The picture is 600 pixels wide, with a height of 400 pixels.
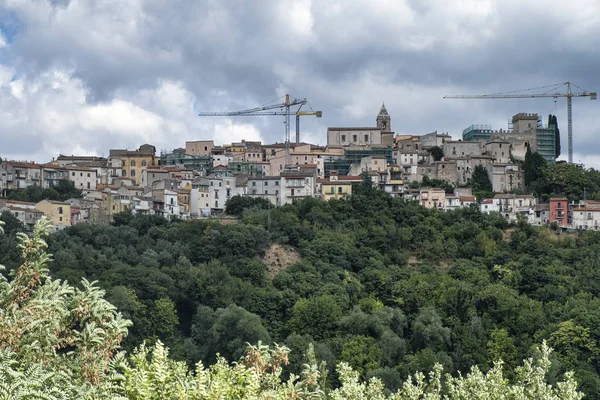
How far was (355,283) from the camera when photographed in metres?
56.8

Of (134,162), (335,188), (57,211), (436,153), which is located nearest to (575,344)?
(335,188)

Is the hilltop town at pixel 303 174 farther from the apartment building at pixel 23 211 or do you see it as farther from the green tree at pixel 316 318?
the green tree at pixel 316 318

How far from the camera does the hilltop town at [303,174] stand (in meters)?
68.5

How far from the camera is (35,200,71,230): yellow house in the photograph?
63553 mm

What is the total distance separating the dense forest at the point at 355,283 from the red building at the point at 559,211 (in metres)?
2.62

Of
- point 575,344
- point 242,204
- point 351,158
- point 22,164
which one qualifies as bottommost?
point 575,344

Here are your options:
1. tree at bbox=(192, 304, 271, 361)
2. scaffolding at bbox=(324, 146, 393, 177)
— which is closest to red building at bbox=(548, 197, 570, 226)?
scaffolding at bbox=(324, 146, 393, 177)

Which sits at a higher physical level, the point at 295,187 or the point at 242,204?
the point at 295,187

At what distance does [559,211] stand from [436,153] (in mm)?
15036

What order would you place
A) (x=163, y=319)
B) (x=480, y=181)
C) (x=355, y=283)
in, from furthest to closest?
(x=480, y=181)
(x=355, y=283)
(x=163, y=319)

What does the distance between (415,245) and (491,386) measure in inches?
1837

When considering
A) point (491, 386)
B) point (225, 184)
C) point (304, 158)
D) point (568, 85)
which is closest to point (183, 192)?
point (225, 184)

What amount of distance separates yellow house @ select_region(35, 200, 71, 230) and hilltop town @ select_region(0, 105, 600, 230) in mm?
65

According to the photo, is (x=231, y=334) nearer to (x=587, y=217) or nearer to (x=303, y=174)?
(x=303, y=174)
